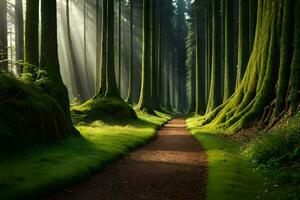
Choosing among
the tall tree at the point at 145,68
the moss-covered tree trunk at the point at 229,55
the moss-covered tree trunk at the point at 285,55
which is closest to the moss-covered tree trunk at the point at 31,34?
the moss-covered tree trunk at the point at 285,55

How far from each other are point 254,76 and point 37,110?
1050 centimetres

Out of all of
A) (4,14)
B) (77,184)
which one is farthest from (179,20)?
(77,184)

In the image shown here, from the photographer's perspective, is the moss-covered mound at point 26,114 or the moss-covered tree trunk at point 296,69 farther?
the moss-covered tree trunk at point 296,69

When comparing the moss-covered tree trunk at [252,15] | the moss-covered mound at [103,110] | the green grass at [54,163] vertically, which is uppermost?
the moss-covered tree trunk at [252,15]

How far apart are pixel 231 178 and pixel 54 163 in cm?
466

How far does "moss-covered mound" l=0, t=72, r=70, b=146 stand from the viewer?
11.7 meters

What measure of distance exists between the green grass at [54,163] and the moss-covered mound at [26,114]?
451 millimetres

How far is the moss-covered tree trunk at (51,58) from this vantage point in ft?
54.3

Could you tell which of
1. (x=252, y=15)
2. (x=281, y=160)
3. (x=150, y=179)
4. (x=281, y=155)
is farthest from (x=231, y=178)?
(x=252, y=15)

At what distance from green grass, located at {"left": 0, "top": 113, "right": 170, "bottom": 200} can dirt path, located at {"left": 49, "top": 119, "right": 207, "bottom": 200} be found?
35 centimetres

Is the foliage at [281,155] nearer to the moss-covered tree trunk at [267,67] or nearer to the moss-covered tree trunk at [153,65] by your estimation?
the moss-covered tree trunk at [267,67]

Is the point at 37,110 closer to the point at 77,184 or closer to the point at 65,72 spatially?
the point at 77,184

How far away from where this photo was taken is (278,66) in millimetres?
17078

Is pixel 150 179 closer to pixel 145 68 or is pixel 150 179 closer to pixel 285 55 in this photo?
pixel 285 55
